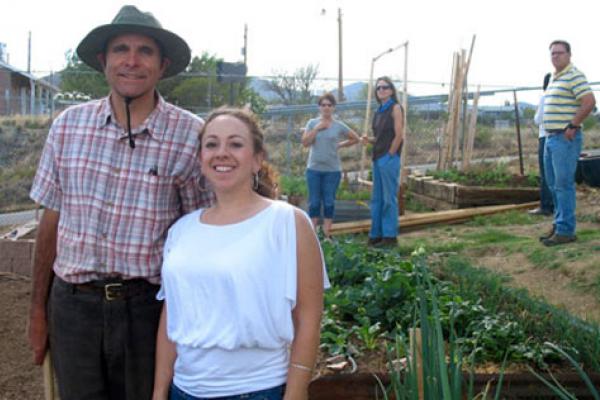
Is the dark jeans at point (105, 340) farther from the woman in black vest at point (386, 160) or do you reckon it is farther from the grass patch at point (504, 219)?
the grass patch at point (504, 219)

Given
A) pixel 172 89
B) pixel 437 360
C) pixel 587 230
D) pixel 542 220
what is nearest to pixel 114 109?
pixel 437 360

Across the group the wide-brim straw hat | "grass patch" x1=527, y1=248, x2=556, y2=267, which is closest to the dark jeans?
the wide-brim straw hat

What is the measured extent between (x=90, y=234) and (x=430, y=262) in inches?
144

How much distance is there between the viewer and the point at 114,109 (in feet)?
8.52

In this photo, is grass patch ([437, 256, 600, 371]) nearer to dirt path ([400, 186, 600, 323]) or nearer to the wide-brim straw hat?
dirt path ([400, 186, 600, 323])

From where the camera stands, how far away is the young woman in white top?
2.15m

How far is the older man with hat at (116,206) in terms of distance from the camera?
2.52 m

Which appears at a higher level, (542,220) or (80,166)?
(80,166)

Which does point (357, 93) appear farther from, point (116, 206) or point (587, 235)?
point (116, 206)

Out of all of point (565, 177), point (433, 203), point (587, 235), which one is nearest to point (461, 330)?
point (565, 177)

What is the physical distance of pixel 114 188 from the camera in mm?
2525

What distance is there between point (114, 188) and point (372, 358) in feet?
5.32

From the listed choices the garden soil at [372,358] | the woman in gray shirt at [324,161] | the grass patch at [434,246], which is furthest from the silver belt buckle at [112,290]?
the woman in gray shirt at [324,161]

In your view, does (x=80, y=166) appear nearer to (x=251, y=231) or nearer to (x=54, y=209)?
(x=54, y=209)
